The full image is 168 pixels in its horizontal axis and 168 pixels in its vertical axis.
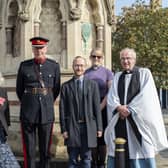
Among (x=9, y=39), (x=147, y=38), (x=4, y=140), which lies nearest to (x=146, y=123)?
(x=4, y=140)

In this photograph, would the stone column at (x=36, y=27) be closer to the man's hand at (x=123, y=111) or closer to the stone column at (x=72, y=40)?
the stone column at (x=72, y=40)

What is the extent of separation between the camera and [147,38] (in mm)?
34094

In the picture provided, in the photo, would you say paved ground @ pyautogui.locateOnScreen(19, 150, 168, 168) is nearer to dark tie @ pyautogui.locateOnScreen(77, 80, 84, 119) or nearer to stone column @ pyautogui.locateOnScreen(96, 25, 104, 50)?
dark tie @ pyautogui.locateOnScreen(77, 80, 84, 119)

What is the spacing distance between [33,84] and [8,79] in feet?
9.16

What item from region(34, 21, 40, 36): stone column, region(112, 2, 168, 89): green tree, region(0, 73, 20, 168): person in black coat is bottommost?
region(0, 73, 20, 168): person in black coat

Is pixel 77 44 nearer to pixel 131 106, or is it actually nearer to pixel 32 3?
pixel 32 3

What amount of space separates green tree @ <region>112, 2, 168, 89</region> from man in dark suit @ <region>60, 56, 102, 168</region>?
81.2 feet

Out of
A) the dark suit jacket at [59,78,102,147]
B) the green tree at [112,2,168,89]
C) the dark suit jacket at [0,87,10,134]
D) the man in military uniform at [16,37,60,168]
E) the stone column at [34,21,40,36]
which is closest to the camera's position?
the dark suit jacket at [0,87,10,134]

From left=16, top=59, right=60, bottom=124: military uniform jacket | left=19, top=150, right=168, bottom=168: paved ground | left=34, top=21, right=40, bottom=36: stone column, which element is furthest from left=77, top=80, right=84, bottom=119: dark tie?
left=34, top=21, right=40, bottom=36: stone column

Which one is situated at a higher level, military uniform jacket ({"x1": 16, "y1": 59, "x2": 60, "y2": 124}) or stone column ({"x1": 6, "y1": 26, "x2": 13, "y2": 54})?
stone column ({"x1": 6, "y1": 26, "x2": 13, "y2": 54})

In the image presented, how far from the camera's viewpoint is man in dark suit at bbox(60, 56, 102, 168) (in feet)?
25.4

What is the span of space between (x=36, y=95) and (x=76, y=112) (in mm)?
737

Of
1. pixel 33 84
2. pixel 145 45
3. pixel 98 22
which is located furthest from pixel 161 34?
pixel 33 84

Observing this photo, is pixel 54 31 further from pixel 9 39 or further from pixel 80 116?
pixel 80 116
